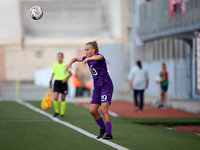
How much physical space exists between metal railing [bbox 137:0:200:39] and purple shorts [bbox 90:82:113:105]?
43.7 feet

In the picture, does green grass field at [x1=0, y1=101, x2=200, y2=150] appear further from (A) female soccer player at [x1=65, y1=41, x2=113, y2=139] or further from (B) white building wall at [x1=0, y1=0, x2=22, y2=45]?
(B) white building wall at [x1=0, y1=0, x2=22, y2=45]

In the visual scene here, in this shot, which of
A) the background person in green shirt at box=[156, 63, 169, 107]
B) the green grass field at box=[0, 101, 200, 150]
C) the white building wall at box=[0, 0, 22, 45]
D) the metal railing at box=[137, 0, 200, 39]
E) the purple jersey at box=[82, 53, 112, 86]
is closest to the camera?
the green grass field at box=[0, 101, 200, 150]

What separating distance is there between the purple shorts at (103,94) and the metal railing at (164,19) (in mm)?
13334

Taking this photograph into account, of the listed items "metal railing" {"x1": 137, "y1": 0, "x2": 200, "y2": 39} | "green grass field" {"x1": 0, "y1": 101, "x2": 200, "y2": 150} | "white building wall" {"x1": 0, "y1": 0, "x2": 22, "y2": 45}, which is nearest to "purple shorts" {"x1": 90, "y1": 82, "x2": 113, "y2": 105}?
"green grass field" {"x1": 0, "y1": 101, "x2": 200, "y2": 150}

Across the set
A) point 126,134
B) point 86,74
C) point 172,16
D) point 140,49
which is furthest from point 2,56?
point 126,134

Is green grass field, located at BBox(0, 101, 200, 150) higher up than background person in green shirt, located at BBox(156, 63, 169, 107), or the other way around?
background person in green shirt, located at BBox(156, 63, 169, 107)

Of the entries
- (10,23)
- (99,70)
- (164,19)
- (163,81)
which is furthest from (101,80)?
(10,23)

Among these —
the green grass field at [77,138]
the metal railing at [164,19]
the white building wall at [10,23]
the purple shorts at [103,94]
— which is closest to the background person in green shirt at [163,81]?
the metal railing at [164,19]

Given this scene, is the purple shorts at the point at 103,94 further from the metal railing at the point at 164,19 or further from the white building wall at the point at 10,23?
the white building wall at the point at 10,23

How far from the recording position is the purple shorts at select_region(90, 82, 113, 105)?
31.7ft

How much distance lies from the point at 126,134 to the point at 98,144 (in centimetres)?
181

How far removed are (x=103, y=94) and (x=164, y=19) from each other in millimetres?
17821

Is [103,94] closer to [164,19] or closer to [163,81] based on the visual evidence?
[163,81]

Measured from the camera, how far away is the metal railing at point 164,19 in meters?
23.0
